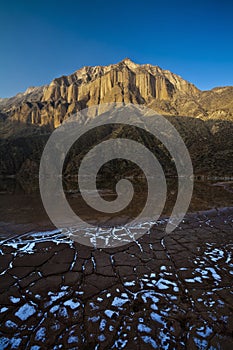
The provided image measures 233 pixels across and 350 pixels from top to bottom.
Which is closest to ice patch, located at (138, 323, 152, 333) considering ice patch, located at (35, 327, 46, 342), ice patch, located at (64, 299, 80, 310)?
ice patch, located at (64, 299, 80, 310)

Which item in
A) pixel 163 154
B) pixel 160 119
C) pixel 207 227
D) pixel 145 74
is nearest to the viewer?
pixel 207 227

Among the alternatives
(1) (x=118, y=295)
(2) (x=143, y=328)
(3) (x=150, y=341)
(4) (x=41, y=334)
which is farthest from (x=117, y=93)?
(3) (x=150, y=341)

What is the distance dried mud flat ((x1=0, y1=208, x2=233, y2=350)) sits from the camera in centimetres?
308

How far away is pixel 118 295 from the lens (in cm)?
411

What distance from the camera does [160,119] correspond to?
81.4m

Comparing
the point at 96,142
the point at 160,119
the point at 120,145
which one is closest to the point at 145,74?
the point at 160,119

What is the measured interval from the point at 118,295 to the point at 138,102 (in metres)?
132

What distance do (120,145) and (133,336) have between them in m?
65.9

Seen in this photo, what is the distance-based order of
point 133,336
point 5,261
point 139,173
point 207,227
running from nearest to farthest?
1. point 133,336
2. point 5,261
3. point 207,227
4. point 139,173

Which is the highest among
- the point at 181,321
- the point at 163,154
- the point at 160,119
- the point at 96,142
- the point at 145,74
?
the point at 145,74

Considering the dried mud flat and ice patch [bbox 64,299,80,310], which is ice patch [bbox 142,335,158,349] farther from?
ice patch [bbox 64,299,80,310]

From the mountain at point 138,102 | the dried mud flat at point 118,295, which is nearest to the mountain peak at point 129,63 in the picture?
the mountain at point 138,102

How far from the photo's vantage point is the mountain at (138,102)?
59.1m

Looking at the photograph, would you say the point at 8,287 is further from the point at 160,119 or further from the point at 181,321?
the point at 160,119
